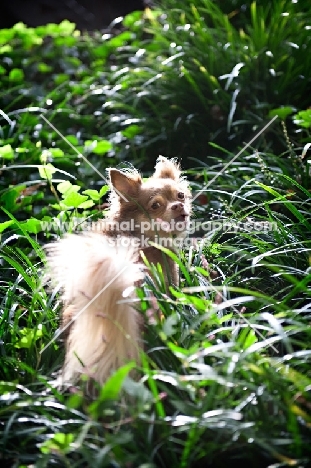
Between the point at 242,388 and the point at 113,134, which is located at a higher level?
the point at 113,134

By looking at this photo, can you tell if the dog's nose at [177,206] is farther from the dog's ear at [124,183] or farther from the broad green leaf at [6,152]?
the broad green leaf at [6,152]

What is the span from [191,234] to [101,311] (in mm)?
1465

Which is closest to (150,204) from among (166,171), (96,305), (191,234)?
(166,171)

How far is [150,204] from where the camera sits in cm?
312

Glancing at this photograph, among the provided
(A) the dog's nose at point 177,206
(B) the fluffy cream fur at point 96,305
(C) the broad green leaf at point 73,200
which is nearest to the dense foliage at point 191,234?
(C) the broad green leaf at point 73,200

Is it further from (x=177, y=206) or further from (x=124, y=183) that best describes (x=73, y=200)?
(x=177, y=206)

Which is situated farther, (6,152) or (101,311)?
(6,152)

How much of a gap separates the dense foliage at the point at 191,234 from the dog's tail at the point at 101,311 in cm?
11

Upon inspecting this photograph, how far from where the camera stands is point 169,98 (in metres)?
4.71

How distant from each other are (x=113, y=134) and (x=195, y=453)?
10.7 feet

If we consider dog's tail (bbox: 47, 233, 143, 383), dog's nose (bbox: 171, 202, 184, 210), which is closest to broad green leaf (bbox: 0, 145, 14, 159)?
dog's nose (bbox: 171, 202, 184, 210)

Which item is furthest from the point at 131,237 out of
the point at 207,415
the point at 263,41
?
the point at 263,41

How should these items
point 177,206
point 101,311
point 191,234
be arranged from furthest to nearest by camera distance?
1. point 191,234
2. point 177,206
3. point 101,311

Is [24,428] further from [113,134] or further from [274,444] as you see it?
[113,134]
